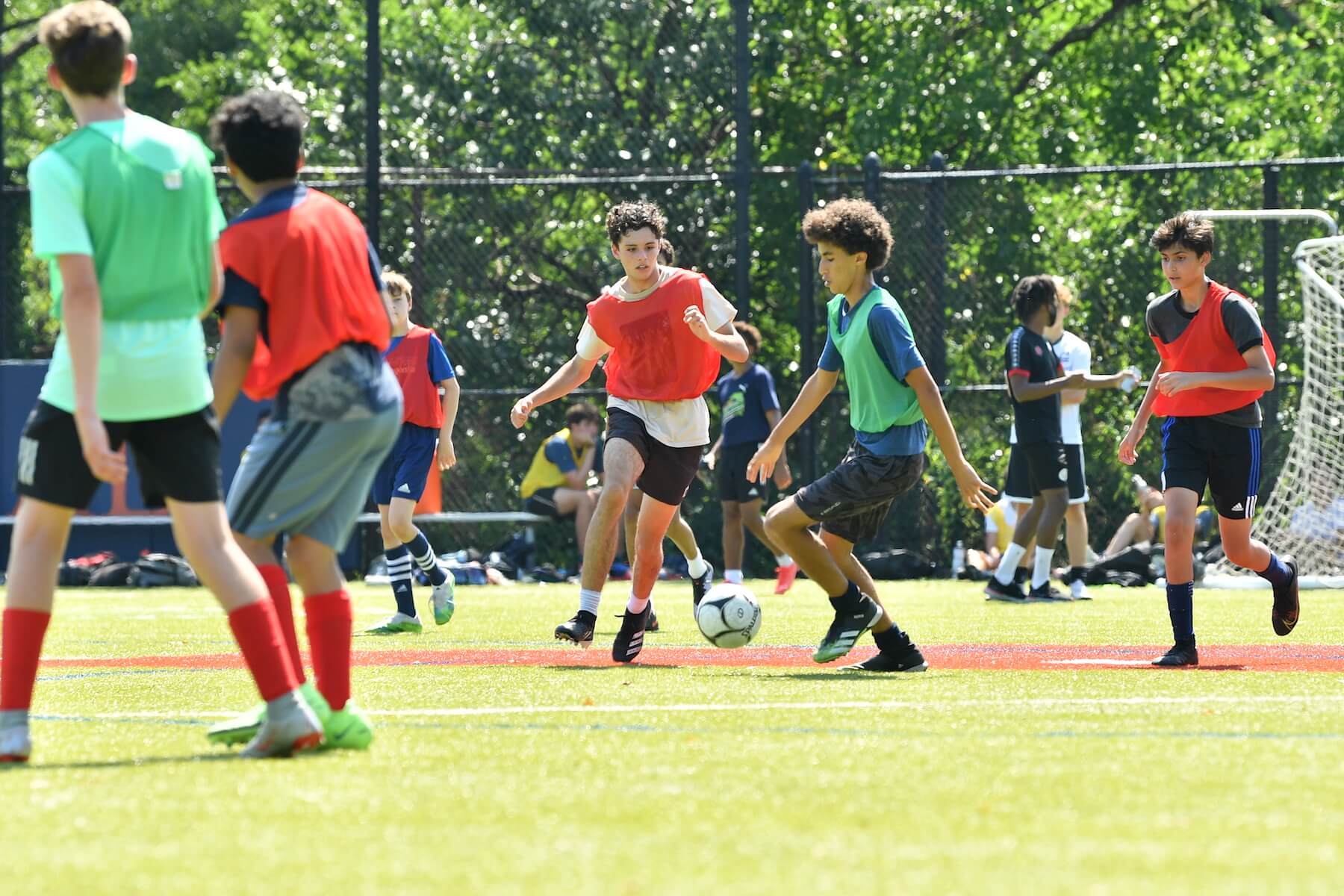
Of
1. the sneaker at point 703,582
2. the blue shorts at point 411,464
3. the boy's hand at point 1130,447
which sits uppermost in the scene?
the boy's hand at point 1130,447

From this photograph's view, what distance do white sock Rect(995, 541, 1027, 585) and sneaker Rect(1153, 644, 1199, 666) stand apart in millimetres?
5578

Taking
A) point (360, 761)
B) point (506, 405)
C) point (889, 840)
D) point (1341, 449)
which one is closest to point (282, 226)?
point (360, 761)

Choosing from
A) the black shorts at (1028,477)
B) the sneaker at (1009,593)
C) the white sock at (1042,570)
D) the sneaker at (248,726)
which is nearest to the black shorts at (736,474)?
the black shorts at (1028,477)

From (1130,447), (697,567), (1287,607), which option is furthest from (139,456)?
(697,567)

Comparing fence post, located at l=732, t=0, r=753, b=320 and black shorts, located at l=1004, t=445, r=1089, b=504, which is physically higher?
fence post, located at l=732, t=0, r=753, b=320

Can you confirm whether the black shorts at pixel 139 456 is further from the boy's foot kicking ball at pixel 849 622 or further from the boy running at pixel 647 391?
the boy running at pixel 647 391

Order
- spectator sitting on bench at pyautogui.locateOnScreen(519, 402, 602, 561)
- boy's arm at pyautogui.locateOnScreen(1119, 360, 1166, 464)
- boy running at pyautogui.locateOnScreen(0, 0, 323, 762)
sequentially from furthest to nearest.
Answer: spectator sitting on bench at pyautogui.locateOnScreen(519, 402, 602, 561) < boy's arm at pyautogui.locateOnScreen(1119, 360, 1166, 464) < boy running at pyautogui.locateOnScreen(0, 0, 323, 762)

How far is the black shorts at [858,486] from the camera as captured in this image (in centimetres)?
754

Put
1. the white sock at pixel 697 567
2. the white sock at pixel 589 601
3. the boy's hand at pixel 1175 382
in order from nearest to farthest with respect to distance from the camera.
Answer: the boy's hand at pixel 1175 382, the white sock at pixel 589 601, the white sock at pixel 697 567

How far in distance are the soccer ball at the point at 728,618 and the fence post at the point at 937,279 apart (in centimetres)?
898

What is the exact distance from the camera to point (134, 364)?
471 centimetres

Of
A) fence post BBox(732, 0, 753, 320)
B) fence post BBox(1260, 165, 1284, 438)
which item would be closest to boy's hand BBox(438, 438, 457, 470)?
fence post BBox(732, 0, 753, 320)

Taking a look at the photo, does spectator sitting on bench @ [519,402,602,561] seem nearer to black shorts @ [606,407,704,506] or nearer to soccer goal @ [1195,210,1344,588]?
soccer goal @ [1195,210,1344,588]

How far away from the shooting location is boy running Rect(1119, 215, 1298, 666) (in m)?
7.88
